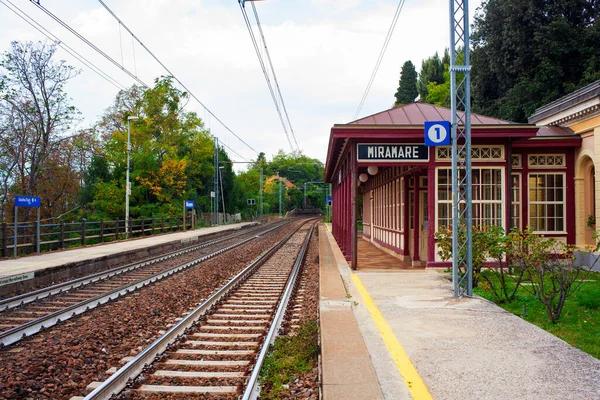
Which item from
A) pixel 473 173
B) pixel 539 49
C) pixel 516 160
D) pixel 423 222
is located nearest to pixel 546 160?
pixel 516 160

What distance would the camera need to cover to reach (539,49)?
2991 cm

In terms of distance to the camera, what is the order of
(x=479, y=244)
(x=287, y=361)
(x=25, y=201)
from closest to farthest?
1. (x=287, y=361)
2. (x=479, y=244)
3. (x=25, y=201)

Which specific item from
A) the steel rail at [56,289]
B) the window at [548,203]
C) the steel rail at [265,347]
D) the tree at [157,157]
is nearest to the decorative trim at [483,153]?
the window at [548,203]

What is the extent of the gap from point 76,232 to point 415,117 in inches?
627

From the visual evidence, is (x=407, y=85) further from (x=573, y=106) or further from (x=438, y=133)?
(x=438, y=133)

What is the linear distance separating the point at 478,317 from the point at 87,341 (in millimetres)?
5606

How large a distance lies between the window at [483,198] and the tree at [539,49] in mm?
18436

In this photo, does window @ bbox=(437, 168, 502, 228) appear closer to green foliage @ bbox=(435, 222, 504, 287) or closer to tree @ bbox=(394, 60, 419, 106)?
green foliage @ bbox=(435, 222, 504, 287)

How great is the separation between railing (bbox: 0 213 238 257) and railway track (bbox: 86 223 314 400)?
394 inches

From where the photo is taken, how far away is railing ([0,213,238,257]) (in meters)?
16.4

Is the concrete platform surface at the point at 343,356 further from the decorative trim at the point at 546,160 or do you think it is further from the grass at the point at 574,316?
the decorative trim at the point at 546,160

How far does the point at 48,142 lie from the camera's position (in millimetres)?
26469

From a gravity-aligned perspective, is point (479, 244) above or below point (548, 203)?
below

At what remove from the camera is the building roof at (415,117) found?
1310 cm
